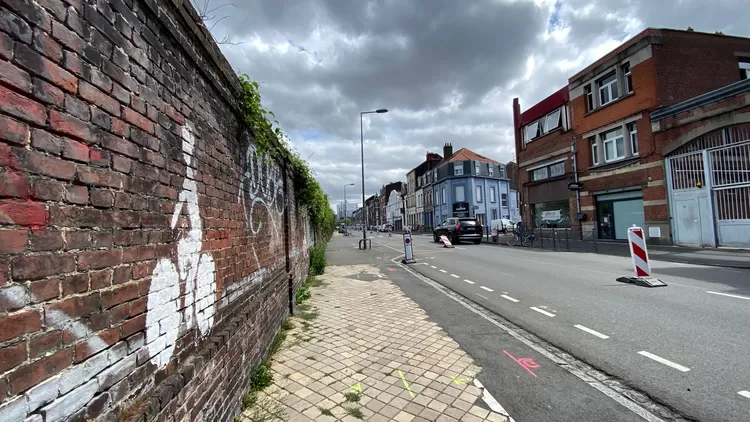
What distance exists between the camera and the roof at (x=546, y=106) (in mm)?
23500

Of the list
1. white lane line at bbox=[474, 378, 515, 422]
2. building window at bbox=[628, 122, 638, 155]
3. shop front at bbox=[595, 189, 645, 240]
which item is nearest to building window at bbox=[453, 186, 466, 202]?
shop front at bbox=[595, 189, 645, 240]

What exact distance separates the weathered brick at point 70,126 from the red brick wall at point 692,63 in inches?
853

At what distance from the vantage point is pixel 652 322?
5148 millimetres

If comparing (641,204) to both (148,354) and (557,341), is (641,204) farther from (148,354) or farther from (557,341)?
(148,354)

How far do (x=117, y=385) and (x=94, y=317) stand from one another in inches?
15.6

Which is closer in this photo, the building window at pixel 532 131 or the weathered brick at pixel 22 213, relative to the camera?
the weathered brick at pixel 22 213

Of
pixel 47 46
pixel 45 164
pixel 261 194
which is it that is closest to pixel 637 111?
pixel 261 194

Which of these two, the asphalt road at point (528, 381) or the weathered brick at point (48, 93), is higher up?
the weathered brick at point (48, 93)

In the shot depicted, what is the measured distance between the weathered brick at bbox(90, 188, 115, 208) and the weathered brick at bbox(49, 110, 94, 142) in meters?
0.23

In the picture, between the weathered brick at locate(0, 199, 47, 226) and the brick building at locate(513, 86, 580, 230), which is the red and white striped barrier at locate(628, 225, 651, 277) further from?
the brick building at locate(513, 86, 580, 230)

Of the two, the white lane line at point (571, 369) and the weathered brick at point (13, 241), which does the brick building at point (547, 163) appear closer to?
the white lane line at point (571, 369)

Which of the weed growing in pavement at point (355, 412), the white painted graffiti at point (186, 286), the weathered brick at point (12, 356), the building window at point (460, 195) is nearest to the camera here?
the weathered brick at point (12, 356)

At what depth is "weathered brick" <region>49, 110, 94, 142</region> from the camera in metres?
1.37

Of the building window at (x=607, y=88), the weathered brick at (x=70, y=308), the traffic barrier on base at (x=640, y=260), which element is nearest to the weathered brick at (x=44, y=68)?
the weathered brick at (x=70, y=308)
